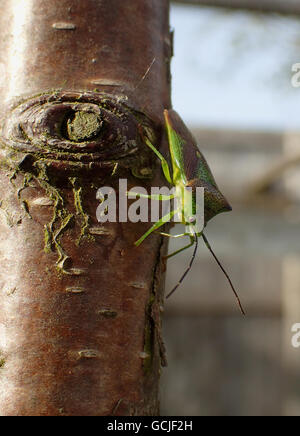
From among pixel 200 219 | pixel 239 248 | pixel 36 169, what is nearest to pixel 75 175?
pixel 36 169

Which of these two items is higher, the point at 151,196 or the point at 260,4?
the point at 260,4

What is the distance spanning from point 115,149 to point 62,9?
304mm

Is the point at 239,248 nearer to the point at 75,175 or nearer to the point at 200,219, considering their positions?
the point at 200,219

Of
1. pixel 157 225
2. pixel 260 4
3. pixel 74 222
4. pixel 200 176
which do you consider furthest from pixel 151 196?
pixel 260 4

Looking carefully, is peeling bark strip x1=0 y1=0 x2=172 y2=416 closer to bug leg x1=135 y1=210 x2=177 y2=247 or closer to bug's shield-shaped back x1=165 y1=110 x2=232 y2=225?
bug leg x1=135 y1=210 x2=177 y2=247

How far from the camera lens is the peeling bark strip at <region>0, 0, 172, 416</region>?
3.44 ft

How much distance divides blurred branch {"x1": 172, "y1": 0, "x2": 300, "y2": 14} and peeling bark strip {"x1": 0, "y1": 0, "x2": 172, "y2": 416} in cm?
235

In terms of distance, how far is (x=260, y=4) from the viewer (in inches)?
133

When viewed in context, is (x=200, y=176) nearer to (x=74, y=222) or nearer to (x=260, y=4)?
(x=74, y=222)

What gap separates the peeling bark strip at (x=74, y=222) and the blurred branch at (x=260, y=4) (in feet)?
7.71

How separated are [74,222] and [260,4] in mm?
2710

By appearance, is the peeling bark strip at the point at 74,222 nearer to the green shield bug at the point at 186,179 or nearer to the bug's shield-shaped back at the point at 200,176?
the green shield bug at the point at 186,179

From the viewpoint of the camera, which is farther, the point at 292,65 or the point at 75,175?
the point at 292,65

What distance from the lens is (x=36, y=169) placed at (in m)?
1.09
